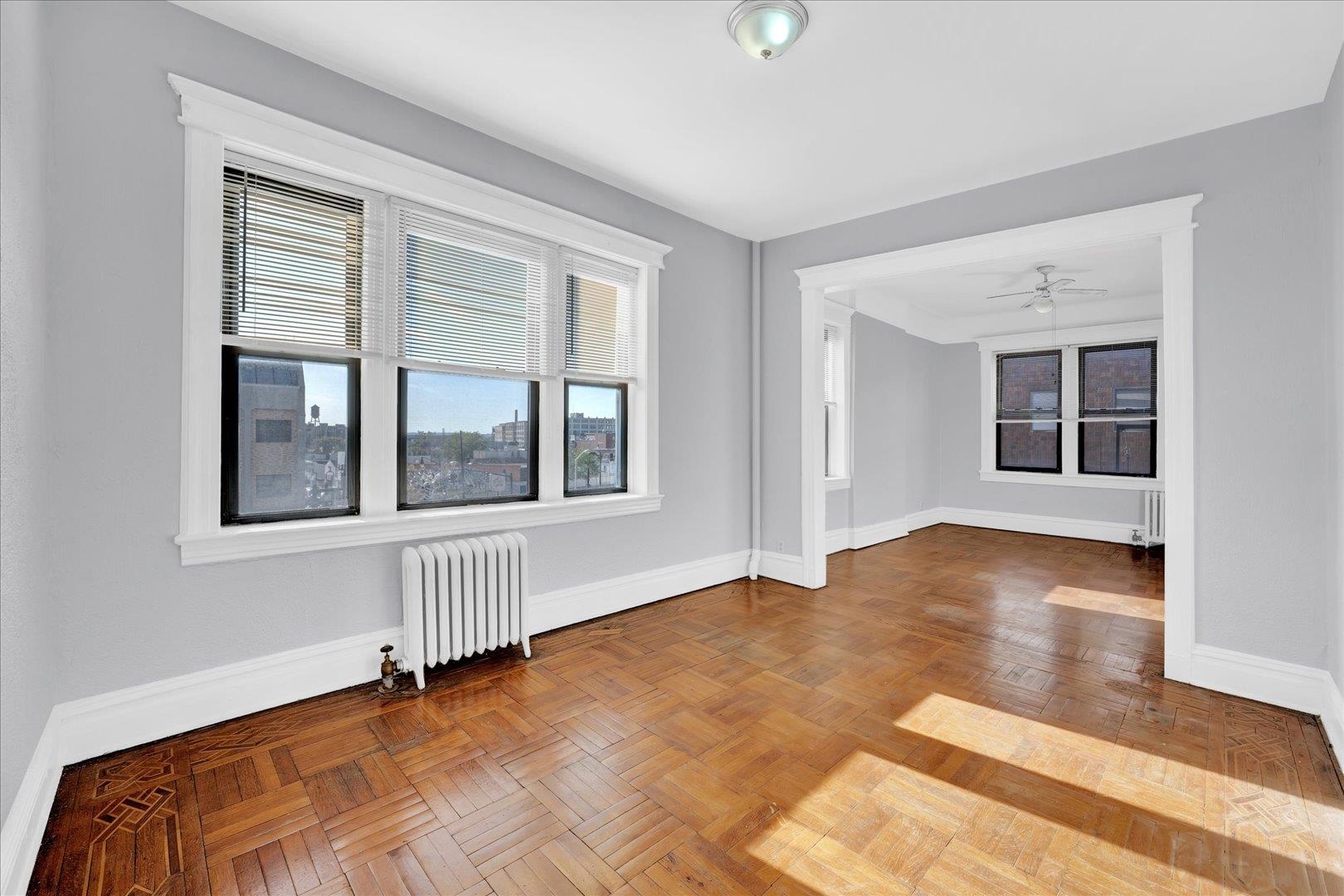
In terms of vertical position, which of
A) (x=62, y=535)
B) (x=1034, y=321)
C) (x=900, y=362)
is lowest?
(x=62, y=535)

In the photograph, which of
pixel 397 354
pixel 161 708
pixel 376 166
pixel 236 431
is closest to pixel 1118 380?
pixel 397 354

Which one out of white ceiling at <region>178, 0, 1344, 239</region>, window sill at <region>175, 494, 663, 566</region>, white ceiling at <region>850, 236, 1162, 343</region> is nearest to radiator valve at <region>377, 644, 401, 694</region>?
window sill at <region>175, 494, 663, 566</region>

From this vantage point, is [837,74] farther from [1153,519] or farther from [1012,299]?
[1153,519]

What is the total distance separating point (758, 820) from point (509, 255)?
3.09 meters

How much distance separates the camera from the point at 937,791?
2072 mm

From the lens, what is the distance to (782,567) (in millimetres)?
4945

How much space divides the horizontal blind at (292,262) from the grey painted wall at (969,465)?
764 centimetres

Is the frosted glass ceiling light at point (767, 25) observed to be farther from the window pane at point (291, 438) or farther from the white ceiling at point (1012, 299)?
the white ceiling at point (1012, 299)

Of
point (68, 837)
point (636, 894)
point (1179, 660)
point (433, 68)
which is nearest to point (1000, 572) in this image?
point (1179, 660)

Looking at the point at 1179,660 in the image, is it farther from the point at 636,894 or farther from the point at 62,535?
the point at 62,535

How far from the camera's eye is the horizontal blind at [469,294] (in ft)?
10.0

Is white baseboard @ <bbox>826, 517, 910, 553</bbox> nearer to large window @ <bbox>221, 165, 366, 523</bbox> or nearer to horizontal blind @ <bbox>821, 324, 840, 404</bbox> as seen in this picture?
horizontal blind @ <bbox>821, 324, 840, 404</bbox>

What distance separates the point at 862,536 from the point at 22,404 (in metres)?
6.41

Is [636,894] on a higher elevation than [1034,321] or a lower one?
lower
